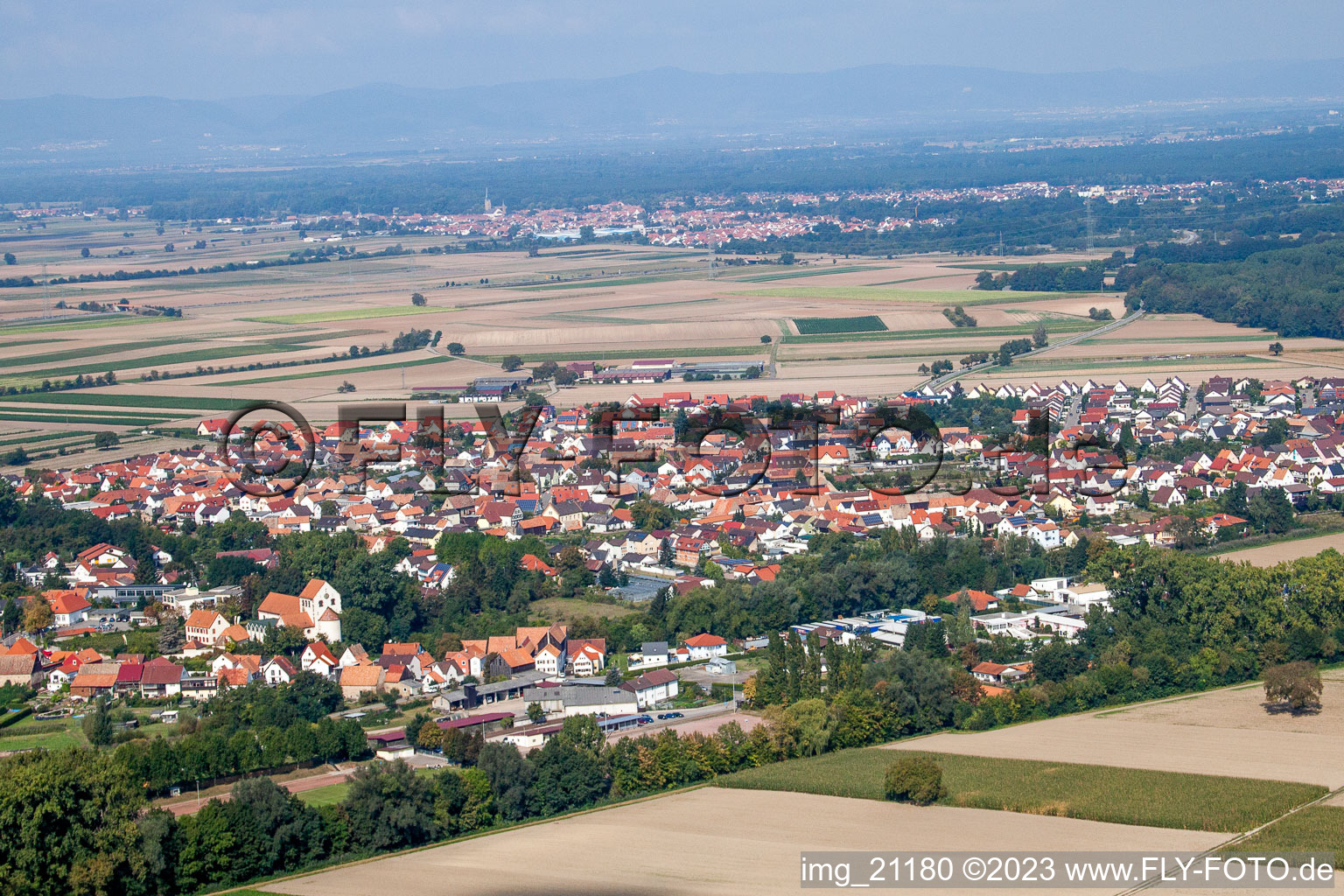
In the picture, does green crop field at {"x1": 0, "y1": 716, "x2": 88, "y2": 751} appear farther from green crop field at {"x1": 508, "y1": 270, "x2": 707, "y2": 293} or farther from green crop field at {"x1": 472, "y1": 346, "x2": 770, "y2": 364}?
green crop field at {"x1": 508, "y1": 270, "x2": 707, "y2": 293}

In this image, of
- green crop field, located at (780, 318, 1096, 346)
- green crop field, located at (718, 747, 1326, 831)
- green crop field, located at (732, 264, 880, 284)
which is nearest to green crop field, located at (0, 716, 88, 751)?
green crop field, located at (718, 747, 1326, 831)

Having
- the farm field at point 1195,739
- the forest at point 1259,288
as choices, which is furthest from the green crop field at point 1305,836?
the forest at point 1259,288

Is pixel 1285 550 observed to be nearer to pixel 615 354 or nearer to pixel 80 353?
pixel 615 354

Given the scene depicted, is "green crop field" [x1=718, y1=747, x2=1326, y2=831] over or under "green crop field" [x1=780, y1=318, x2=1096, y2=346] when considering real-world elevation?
under

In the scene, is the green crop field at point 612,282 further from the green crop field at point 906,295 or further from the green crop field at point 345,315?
the green crop field at point 906,295

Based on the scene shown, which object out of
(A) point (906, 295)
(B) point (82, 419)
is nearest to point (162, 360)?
(B) point (82, 419)

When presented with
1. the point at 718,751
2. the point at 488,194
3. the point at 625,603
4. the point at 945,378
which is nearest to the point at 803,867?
the point at 718,751
